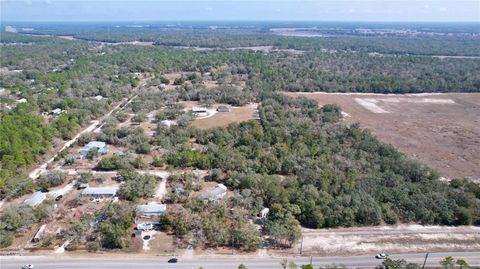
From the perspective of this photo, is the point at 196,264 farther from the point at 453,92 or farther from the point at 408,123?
the point at 453,92

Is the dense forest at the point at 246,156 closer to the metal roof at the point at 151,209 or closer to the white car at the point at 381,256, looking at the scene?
the metal roof at the point at 151,209

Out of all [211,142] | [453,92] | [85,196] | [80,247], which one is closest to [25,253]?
[80,247]

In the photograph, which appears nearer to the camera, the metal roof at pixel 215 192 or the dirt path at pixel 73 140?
the metal roof at pixel 215 192

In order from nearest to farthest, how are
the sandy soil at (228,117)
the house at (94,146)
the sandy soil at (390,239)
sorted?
the sandy soil at (390,239) < the house at (94,146) < the sandy soil at (228,117)

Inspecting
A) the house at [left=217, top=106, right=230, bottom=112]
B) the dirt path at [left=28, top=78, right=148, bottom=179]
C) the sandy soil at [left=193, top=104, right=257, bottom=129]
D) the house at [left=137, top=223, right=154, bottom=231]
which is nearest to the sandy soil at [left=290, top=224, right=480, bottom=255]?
the house at [left=137, top=223, right=154, bottom=231]

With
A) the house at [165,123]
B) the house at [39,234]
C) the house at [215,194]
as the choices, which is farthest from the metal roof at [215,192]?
the house at [165,123]

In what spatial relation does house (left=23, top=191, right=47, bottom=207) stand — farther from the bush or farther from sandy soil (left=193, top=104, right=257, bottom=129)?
sandy soil (left=193, top=104, right=257, bottom=129)

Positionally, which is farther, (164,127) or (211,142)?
(164,127)
